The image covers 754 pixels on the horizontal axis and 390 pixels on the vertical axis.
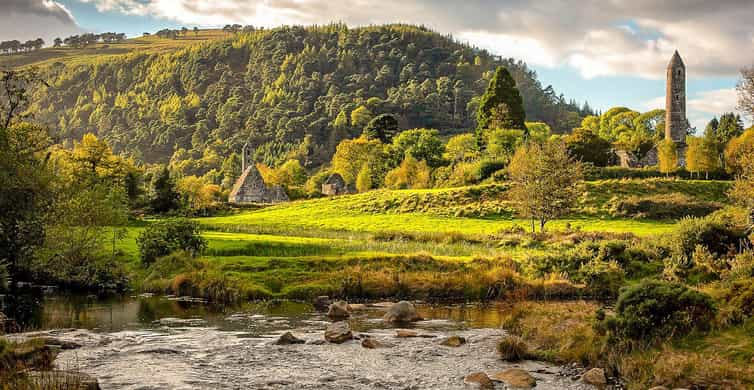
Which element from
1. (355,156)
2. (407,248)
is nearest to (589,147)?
(355,156)

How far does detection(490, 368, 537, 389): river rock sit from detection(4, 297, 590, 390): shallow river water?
30cm

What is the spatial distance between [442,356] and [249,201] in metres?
94.3

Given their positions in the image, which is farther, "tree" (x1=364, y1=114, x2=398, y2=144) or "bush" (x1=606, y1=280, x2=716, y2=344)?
"tree" (x1=364, y1=114, x2=398, y2=144)

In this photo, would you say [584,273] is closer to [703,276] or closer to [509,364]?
[703,276]

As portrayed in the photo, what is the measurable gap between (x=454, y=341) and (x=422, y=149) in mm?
92788

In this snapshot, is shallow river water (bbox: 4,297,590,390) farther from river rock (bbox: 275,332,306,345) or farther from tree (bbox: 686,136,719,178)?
tree (bbox: 686,136,719,178)

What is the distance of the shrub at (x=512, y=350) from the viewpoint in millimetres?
20422

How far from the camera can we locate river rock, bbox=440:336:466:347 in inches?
871

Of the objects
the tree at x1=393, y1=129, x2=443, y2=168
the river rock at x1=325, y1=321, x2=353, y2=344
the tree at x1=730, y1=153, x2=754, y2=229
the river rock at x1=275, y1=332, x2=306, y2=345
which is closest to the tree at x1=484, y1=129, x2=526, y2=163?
the tree at x1=393, y1=129, x2=443, y2=168

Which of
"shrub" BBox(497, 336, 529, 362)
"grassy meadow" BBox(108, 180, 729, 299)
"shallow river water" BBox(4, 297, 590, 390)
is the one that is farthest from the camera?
"grassy meadow" BBox(108, 180, 729, 299)

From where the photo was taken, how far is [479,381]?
1761 centimetres

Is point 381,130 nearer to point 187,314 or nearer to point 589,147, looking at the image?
point 589,147

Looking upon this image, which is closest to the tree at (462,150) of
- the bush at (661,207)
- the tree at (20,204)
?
the bush at (661,207)

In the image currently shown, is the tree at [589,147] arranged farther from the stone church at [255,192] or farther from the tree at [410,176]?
the stone church at [255,192]
